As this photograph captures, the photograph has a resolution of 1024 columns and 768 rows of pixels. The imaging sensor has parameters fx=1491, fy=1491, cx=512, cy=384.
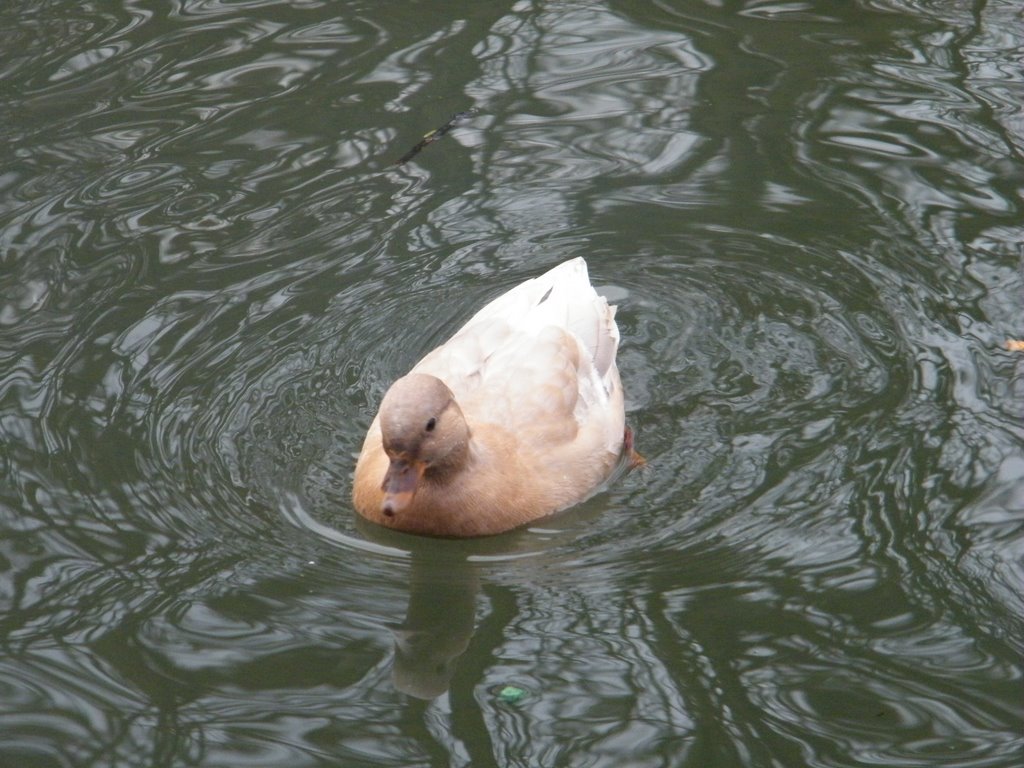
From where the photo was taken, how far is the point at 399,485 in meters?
5.66

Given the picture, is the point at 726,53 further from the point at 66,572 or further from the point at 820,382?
the point at 66,572

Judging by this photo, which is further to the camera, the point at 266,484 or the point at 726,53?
the point at 726,53

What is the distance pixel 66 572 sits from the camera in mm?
5656

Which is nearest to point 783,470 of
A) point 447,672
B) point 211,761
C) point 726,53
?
point 447,672

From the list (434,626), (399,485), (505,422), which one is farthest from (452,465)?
(434,626)

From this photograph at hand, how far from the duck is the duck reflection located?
0.24 m

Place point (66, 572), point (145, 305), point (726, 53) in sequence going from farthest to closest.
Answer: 1. point (726, 53)
2. point (145, 305)
3. point (66, 572)

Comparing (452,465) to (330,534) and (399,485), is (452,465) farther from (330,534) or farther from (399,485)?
(330,534)

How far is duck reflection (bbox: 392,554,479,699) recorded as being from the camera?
5180 mm

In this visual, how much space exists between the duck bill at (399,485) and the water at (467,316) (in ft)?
1.03

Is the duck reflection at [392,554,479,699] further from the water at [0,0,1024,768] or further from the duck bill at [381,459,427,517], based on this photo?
the duck bill at [381,459,427,517]

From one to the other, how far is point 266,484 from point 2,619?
3.93 feet

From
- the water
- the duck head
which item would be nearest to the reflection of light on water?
the water

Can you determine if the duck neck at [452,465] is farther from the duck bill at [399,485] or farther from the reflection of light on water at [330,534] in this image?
the reflection of light on water at [330,534]
